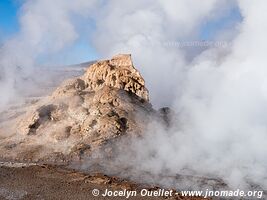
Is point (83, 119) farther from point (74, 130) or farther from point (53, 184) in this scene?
point (53, 184)

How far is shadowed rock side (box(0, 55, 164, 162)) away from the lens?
41.0m

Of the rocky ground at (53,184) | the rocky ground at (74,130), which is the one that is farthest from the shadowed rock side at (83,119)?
the rocky ground at (53,184)

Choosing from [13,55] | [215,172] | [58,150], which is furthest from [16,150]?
[13,55]

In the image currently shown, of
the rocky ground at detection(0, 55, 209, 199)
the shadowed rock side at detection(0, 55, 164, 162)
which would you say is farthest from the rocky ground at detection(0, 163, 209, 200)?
the shadowed rock side at detection(0, 55, 164, 162)

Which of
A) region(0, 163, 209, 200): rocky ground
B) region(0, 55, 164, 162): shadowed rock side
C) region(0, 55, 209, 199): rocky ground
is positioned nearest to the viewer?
region(0, 163, 209, 200): rocky ground

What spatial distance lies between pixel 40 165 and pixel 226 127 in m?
18.3

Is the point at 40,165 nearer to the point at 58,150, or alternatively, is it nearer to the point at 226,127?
the point at 58,150

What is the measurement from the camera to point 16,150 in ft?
136

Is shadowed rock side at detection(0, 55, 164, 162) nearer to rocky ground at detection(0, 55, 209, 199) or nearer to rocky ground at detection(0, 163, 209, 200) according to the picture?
rocky ground at detection(0, 55, 209, 199)

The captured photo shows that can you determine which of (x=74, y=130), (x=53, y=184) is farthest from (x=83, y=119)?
(x=53, y=184)

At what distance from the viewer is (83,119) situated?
44.3 m

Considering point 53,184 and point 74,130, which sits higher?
point 74,130

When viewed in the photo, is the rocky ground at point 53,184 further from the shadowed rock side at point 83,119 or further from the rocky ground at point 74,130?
the shadowed rock side at point 83,119

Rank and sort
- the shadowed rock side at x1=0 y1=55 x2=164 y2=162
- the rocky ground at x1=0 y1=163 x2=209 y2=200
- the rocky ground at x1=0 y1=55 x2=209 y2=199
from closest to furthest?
the rocky ground at x1=0 y1=163 x2=209 y2=200, the rocky ground at x1=0 y1=55 x2=209 y2=199, the shadowed rock side at x1=0 y1=55 x2=164 y2=162
